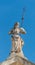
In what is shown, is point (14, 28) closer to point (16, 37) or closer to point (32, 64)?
point (16, 37)

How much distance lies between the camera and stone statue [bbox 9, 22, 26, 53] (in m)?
30.7

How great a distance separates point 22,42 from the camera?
31.1 meters

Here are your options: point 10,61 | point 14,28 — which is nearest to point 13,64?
point 10,61

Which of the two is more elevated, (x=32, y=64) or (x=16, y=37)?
(x=16, y=37)

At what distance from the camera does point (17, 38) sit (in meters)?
31.0

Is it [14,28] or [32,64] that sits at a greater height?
[14,28]

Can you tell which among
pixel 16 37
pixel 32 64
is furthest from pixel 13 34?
pixel 32 64

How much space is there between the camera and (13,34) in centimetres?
Answer: 3114

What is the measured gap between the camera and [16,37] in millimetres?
31000

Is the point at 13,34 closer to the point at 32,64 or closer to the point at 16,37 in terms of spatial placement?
the point at 16,37

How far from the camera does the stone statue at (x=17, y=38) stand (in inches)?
1209

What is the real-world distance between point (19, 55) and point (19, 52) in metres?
0.30

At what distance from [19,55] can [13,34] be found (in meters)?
1.34

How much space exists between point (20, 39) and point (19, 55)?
1029mm
